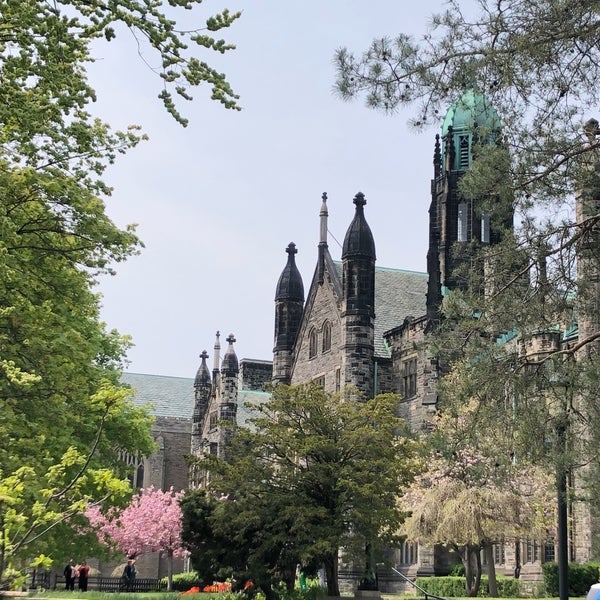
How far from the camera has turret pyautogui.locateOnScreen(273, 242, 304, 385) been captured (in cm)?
5470

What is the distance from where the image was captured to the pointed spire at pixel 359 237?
1836 inches

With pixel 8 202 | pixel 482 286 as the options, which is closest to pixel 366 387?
pixel 482 286

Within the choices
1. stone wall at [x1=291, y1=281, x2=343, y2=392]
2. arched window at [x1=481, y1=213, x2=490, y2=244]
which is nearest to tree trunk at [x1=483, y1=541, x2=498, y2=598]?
stone wall at [x1=291, y1=281, x2=343, y2=392]

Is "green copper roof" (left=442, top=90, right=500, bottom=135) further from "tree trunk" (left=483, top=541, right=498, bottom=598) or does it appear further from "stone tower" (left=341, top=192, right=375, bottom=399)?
"stone tower" (left=341, top=192, right=375, bottom=399)

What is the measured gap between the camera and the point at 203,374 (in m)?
70.6

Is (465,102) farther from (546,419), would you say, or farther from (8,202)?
(8,202)

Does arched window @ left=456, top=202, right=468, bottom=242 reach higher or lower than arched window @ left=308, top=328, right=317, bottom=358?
higher

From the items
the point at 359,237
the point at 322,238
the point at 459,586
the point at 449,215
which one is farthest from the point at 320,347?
the point at 459,586

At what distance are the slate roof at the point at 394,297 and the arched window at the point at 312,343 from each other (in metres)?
3.24

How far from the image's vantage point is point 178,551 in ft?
199

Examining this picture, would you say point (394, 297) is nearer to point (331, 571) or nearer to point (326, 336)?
point (326, 336)

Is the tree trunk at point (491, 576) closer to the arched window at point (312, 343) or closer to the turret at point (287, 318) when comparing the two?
the arched window at point (312, 343)

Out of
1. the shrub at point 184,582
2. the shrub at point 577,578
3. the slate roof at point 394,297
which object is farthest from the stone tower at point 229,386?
the shrub at point 577,578

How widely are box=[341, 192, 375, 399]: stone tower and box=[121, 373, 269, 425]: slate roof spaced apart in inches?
1372
